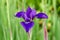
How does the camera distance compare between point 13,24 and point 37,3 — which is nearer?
point 13,24

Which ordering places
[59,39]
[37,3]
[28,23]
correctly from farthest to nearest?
[37,3], [59,39], [28,23]

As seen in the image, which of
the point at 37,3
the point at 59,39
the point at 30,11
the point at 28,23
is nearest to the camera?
the point at 28,23

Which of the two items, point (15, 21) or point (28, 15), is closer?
point (28, 15)

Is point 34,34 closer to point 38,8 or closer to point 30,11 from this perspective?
point 30,11

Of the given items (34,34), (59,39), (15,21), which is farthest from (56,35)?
(15,21)

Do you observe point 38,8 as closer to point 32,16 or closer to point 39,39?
point 39,39

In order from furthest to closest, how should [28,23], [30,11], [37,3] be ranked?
[37,3], [30,11], [28,23]

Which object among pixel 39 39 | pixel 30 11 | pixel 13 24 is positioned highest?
pixel 30 11

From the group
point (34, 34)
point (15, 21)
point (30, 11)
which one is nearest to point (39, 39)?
point (34, 34)

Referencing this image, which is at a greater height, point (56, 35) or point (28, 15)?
point (28, 15)
